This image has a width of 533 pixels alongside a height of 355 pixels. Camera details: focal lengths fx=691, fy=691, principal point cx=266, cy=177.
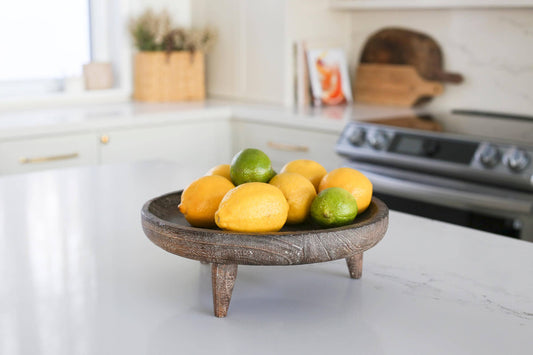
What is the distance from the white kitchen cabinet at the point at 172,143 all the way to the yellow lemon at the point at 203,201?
1820mm

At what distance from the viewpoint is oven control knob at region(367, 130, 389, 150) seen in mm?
2480

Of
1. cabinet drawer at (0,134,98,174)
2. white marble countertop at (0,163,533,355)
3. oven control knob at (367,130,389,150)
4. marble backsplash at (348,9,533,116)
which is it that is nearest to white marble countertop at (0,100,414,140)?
cabinet drawer at (0,134,98,174)

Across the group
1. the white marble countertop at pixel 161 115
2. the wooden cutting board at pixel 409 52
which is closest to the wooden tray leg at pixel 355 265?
the white marble countertop at pixel 161 115

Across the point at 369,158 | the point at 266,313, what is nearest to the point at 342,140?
the point at 369,158

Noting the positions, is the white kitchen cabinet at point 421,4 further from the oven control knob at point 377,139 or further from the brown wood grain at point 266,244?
the brown wood grain at point 266,244

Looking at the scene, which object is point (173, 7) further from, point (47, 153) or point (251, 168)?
point (251, 168)

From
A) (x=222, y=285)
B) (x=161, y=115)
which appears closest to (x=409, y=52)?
(x=161, y=115)

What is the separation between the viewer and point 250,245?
33.4 inches

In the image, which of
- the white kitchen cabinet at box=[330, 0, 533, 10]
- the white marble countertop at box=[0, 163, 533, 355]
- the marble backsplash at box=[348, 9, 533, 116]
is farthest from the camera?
the marble backsplash at box=[348, 9, 533, 116]

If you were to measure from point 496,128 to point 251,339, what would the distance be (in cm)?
191

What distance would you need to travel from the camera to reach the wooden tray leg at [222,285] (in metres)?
0.89

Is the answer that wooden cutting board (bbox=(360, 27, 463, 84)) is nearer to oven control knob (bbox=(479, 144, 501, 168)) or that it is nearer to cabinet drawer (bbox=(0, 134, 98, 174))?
oven control knob (bbox=(479, 144, 501, 168))

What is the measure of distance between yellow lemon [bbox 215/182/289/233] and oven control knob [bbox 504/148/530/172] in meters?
1.39

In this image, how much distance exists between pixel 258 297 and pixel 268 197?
16 centimetres
